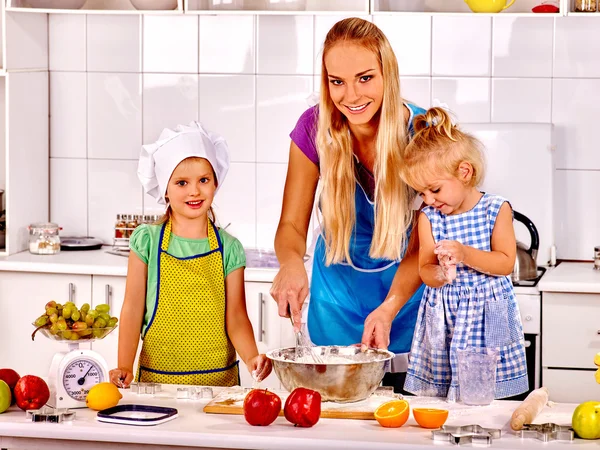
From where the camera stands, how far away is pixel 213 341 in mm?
2303

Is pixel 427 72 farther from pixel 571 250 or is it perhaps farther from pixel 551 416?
pixel 551 416

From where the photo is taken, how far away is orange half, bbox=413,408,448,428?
1.69 metres

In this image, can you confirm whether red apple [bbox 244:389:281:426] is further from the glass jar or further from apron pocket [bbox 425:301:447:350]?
the glass jar

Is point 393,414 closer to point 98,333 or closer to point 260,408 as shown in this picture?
point 260,408

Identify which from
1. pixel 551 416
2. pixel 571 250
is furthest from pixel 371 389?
pixel 571 250

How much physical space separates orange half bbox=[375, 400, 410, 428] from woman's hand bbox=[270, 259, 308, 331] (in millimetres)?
283

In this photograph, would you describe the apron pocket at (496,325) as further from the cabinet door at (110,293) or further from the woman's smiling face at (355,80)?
the cabinet door at (110,293)

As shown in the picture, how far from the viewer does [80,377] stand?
185 cm

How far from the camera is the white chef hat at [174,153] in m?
2.30

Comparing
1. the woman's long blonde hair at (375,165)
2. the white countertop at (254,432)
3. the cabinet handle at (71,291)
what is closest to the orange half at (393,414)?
the white countertop at (254,432)

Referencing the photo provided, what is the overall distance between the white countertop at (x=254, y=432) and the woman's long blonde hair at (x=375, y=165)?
508mm

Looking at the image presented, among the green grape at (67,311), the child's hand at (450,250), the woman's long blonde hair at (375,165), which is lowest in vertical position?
the green grape at (67,311)

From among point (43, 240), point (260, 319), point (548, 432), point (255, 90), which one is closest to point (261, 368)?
point (548, 432)

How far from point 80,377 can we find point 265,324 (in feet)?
4.79
